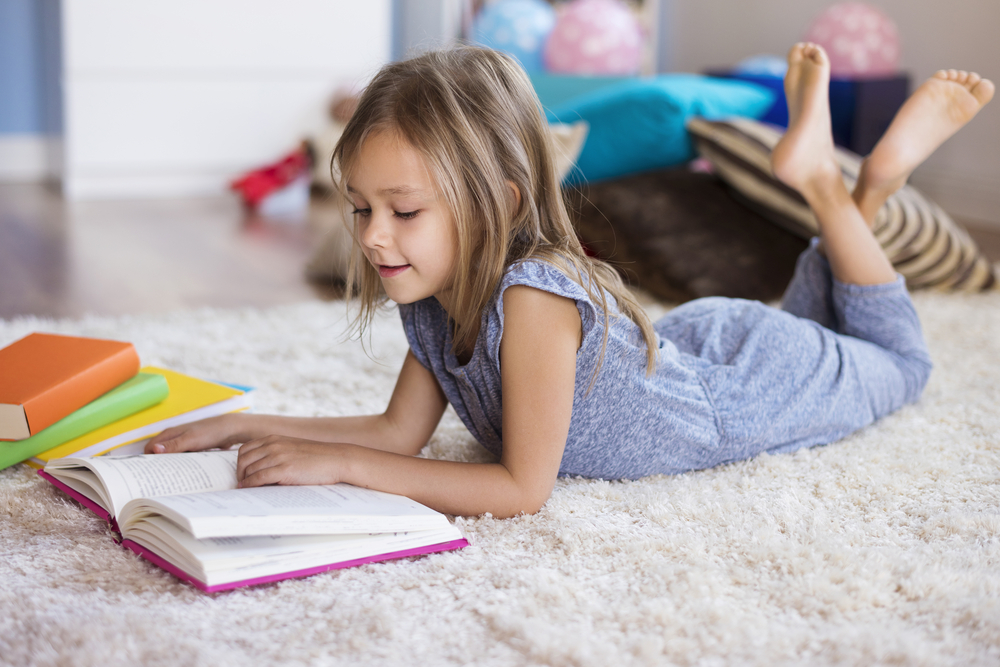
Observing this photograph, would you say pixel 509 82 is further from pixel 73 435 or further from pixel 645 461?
pixel 73 435

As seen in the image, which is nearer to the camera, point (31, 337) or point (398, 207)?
point (398, 207)

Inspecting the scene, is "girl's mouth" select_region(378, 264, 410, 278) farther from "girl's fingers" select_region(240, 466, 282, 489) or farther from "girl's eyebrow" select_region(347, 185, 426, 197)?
"girl's fingers" select_region(240, 466, 282, 489)

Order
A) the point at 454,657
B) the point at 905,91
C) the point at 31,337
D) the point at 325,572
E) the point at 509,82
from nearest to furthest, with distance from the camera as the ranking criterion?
the point at 454,657 → the point at 325,572 → the point at 509,82 → the point at 31,337 → the point at 905,91

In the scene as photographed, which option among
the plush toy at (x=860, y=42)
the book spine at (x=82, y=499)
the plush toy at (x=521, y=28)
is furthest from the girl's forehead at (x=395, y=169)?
the plush toy at (x=521, y=28)

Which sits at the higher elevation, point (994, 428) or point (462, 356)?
point (462, 356)

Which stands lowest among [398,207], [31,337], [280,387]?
[280,387]

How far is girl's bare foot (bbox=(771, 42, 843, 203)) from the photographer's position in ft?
3.95

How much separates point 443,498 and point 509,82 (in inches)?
15.0

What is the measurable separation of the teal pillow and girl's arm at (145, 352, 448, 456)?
1015 millimetres

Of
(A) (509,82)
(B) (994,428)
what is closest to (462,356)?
(A) (509,82)

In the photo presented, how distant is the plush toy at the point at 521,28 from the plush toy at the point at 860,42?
1037 mm

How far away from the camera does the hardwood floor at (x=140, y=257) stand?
181 cm

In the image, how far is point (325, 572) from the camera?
28.3 inches

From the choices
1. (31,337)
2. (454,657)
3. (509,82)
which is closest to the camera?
(454,657)
